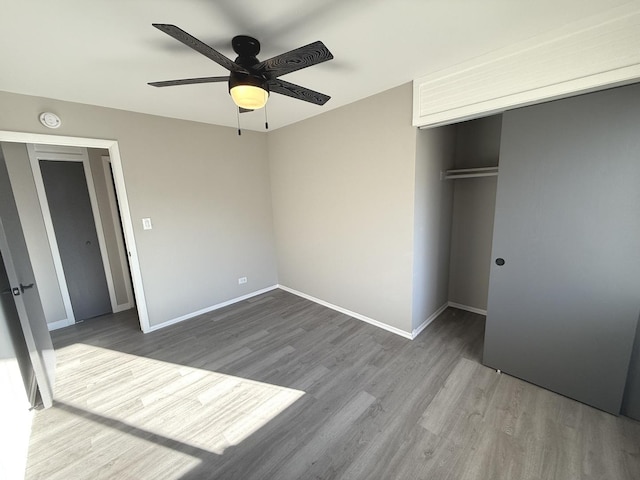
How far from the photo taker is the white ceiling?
1356 millimetres

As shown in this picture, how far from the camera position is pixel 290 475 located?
1.47 metres

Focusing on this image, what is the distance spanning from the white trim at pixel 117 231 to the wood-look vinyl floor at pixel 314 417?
3.45 ft

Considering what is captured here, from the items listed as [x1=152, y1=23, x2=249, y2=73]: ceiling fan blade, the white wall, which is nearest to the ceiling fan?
[x1=152, y1=23, x2=249, y2=73]: ceiling fan blade

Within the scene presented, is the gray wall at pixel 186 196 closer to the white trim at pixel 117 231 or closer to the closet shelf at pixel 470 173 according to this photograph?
the white trim at pixel 117 231

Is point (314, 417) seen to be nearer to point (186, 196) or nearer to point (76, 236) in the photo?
point (186, 196)

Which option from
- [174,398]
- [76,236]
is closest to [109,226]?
[76,236]

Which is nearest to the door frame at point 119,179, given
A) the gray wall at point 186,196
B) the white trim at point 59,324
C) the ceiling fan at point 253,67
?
the gray wall at point 186,196

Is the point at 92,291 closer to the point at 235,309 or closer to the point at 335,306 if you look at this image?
the point at 235,309

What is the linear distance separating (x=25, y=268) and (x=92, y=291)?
63.7 inches

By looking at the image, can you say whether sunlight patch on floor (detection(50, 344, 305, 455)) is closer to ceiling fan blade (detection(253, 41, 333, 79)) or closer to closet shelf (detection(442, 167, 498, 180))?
ceiling fan blade (detection(253, 41, 333, 79))

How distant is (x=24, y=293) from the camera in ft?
6.73

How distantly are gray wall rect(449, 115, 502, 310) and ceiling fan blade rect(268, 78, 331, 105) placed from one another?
2109mm

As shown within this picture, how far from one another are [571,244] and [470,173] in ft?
4.53

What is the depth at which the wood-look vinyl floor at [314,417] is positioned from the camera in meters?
1.51
